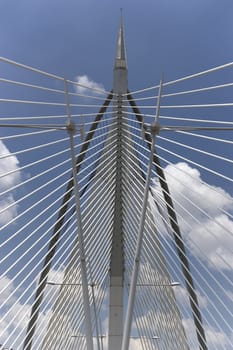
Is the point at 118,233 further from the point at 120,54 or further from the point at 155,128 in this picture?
the point at 155,128

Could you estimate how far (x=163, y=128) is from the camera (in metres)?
11.7

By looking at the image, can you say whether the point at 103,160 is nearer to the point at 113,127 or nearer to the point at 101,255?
the point at 113,127

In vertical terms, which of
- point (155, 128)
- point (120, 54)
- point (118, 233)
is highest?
point (120, 54)

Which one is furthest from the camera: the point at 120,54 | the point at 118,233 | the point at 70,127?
the point at 118,233

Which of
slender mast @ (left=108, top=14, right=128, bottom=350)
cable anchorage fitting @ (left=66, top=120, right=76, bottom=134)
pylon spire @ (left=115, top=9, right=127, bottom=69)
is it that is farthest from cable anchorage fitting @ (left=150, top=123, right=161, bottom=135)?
pylon spire @ (left=115, top=9, right=127, bottom=69)

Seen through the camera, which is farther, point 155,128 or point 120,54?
point 120,54

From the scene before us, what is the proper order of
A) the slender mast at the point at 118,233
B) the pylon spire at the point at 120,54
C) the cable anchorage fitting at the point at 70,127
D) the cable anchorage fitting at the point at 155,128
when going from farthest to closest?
the pylon spire at the point at 120,54
the slender mast at the point at 118,233
the cable anchorage fitting at the point at 155,128
the cable anchorage fitting at the point at 70,127

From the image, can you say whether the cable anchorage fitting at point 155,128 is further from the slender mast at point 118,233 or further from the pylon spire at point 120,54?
the pylon spire at point 120,54

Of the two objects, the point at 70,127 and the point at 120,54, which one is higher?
the point at 120,54

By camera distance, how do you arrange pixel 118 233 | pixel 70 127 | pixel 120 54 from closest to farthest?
pixel 70 127 < pixel 120 54 < pixel 118 233

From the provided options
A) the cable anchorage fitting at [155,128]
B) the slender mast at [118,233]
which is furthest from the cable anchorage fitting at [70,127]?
the slender mast at [118,233]

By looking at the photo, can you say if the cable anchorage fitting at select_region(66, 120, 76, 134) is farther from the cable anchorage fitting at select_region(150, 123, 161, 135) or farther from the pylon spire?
the pylon spire

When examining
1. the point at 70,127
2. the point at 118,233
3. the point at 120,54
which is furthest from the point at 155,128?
the point at 118,233

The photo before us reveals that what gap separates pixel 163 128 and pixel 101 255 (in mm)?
12015
